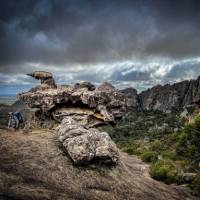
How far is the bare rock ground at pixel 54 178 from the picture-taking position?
20.2 metres

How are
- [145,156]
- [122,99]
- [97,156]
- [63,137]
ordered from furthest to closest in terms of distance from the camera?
[145,156] → [122,99] → [63,137] → [97,156]

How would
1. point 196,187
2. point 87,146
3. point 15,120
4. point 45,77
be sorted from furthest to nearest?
point 45,77
point 15,120
point 196,187
point 87,146

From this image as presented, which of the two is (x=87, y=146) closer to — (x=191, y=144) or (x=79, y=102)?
(x=79, y=102)

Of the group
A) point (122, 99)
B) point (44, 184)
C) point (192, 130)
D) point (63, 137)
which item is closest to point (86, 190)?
point (44, 184)

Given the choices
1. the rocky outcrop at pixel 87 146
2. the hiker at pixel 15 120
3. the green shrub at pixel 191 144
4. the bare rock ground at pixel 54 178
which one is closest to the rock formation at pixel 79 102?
the hiker at pixel 15 120

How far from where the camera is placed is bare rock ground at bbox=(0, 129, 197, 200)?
2016cm

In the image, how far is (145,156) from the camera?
70.5 metres

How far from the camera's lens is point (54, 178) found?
2252 cm

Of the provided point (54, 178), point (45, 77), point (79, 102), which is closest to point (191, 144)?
point (79, 102)

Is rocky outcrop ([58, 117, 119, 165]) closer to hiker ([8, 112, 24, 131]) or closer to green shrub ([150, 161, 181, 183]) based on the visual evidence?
hiker ([8, 112, 24, 131])

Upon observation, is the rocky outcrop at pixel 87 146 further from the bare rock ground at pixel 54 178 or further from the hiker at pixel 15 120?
the hiker at pixel 15 120

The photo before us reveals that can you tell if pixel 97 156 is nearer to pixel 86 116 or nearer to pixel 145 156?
pixel 86 116

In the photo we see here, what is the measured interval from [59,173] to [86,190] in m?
2.39

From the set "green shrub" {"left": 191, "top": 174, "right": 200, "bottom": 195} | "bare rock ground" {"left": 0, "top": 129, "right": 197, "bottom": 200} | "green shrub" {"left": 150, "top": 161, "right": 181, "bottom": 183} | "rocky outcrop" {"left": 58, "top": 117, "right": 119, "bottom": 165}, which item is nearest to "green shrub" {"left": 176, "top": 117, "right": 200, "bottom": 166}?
"green shrub" {"left": 150, "top": 161, "right": 181, "bottom": 183}
